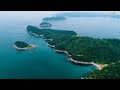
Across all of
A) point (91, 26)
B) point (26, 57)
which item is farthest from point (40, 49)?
point (91, 26)

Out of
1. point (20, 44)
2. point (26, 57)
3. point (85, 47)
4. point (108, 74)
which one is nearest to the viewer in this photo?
point (108, 74)

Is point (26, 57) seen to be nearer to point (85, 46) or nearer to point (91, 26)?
point (91, 26)

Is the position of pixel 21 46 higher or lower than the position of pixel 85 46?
higher

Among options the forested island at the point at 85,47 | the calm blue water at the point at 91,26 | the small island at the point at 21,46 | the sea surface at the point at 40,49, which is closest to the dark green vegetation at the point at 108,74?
the forested island at the point at 85,47

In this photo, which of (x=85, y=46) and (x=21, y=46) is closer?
(x=21, y=46)

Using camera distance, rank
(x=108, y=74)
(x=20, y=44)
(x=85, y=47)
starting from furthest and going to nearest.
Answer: (x=85, y=47) → (x=20, y=44) → (x=108, y=74)

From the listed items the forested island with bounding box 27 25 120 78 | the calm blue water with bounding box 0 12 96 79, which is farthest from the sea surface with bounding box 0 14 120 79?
the forested island with bounding box 27 25 120 78

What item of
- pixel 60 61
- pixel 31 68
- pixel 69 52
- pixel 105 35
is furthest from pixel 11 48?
pixel 105 35

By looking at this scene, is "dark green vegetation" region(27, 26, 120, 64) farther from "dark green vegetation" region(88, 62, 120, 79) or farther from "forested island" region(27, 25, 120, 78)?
"dark green vegetation" region(88, 62, 120, 79)
